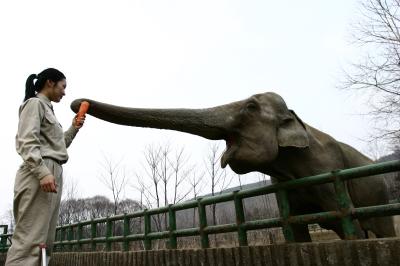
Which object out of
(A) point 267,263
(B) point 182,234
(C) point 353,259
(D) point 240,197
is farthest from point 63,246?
(C) point 353,259

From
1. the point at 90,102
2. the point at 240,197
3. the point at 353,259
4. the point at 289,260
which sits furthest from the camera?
the point at 240,197

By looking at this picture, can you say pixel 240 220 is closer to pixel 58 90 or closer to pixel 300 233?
pixel 300 233

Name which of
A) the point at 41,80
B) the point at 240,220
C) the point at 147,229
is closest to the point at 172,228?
the point at 147,229

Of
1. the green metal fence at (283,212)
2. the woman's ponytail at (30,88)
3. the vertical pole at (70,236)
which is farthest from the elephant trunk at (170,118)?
the vertical pole at (70,236)

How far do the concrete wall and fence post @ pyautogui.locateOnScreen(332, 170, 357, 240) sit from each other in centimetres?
20

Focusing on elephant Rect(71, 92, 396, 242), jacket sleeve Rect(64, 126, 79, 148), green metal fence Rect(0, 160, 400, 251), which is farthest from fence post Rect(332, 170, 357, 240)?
jacket sleeve Rect(64, 126, 79, 148)

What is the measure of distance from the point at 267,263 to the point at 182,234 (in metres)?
1.93

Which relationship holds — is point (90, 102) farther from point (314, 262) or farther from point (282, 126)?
point (314, 262)

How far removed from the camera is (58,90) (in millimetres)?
3787

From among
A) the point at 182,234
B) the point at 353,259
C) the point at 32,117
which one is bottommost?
the point at 353,259

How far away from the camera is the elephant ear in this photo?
402cm

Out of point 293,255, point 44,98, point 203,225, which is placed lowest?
point 293,255

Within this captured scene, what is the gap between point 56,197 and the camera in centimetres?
346

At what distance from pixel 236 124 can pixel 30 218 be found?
1.90 metres
